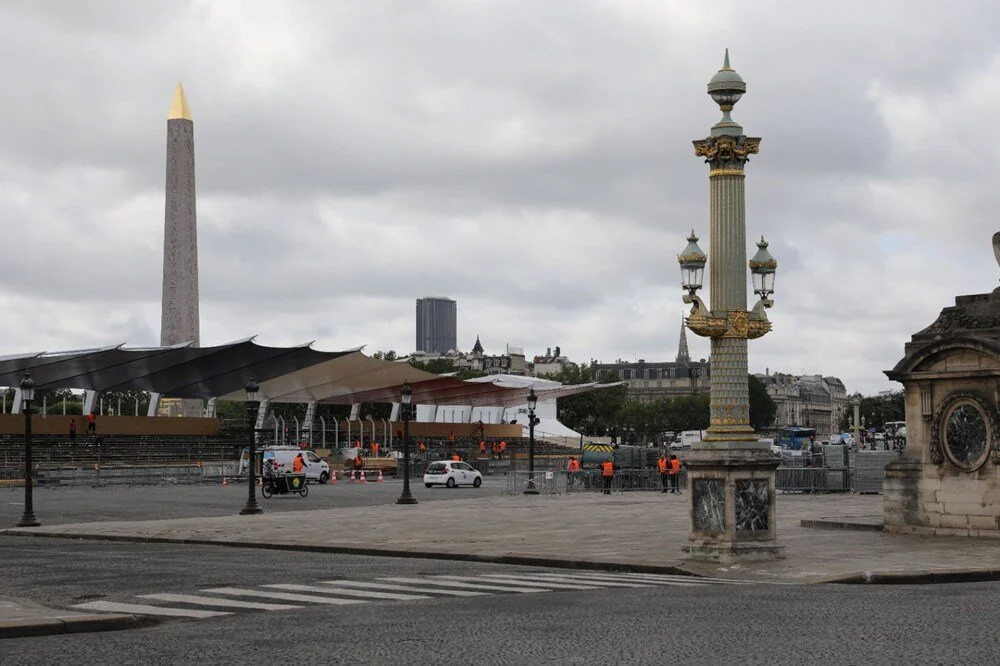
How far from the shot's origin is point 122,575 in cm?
1964

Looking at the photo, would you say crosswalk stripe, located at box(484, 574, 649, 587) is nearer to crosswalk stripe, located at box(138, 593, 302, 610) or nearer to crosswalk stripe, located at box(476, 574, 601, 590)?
crosswalk stripe, located at box(476, 574, 601, 590)

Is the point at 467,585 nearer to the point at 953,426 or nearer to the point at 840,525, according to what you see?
the point at 953,426

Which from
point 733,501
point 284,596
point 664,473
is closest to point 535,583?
point 284,596

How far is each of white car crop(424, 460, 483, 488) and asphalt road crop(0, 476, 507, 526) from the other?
51cm

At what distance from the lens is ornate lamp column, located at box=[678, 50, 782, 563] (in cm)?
2089

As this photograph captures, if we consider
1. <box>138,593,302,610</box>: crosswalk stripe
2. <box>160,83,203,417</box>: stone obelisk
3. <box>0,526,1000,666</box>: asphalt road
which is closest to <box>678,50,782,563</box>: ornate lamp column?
<box>0,526,1000,666</box>: asphalt road

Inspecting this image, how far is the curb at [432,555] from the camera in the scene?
68.3 feet

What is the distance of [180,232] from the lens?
8356 cm

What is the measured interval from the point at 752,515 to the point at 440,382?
8138cm

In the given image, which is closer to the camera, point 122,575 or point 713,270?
point 122,575

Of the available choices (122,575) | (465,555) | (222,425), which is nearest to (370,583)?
(122,575)

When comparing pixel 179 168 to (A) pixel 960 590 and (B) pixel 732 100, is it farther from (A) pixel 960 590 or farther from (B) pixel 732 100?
(A) pixel 960 590

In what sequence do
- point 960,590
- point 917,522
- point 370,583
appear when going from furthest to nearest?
point 917,522 → point 370,583 → point 960,590

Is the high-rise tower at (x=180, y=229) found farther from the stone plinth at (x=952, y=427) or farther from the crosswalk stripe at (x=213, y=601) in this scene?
the crosswalk stripe at (x=213, y=601)
